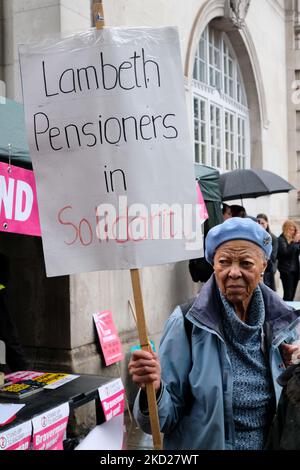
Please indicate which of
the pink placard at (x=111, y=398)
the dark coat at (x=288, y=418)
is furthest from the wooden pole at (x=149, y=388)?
the pink placard at (x=111, y=398)

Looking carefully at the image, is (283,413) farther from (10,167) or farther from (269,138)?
(269,138)

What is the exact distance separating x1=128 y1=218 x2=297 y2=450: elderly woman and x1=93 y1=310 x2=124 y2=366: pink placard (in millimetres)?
3480

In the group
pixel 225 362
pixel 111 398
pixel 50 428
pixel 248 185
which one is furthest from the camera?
pixel 248 185

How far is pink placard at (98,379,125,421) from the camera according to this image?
3.32m

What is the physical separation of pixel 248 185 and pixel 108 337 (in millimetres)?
3656

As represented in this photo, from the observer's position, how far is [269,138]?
14.0 meters

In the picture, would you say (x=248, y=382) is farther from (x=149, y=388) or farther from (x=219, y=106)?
(x=219, y=106)

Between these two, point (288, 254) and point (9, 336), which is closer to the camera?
point (9, 336)

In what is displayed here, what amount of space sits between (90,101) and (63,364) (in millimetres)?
3597

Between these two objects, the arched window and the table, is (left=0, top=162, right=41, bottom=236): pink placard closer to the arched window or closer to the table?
the table

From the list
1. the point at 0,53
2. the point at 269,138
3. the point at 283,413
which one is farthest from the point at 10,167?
the point at 269,138

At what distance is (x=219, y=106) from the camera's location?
11562mm

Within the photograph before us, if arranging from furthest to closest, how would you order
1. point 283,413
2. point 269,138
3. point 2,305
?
point 269,138 → point 2,305 → point 283,413

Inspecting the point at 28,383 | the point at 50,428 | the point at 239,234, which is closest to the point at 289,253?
the point at 28,383
